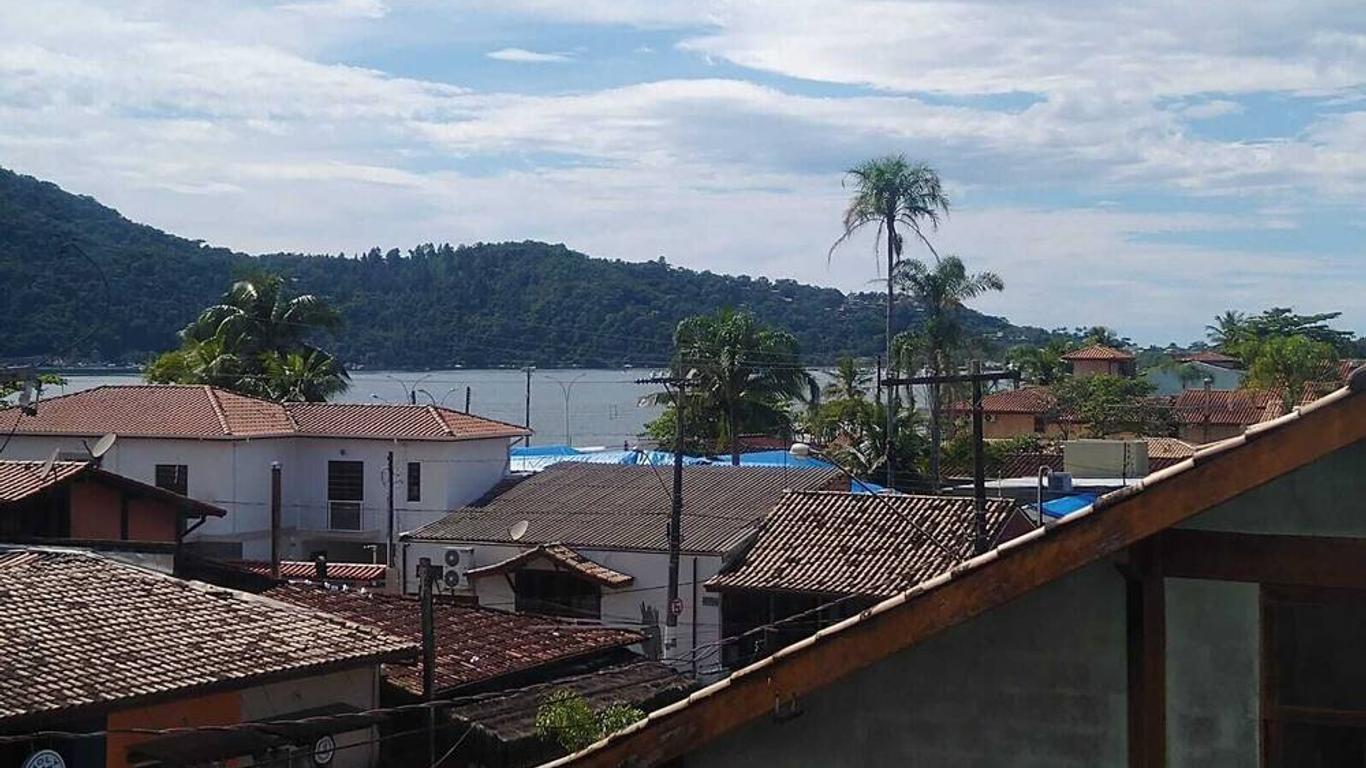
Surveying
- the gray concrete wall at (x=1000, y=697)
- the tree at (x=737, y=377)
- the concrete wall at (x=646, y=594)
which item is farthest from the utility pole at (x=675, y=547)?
the gray concrete wall at (x=1000, y=697)

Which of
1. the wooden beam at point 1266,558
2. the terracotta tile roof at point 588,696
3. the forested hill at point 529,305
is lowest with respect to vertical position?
the terracotta tile roof at point 588,696

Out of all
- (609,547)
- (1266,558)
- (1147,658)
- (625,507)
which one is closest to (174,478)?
(625,507)

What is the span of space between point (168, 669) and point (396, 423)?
29225 mm

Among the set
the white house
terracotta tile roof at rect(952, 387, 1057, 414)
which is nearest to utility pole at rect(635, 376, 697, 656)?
the white house

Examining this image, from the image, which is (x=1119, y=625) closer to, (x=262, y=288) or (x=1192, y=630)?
(x=1192, y=630)

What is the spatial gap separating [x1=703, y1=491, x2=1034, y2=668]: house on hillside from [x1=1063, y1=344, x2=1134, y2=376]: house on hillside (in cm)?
6422

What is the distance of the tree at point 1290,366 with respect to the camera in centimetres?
6461

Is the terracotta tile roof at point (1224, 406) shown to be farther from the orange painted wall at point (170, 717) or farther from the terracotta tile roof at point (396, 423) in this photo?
the orange painted wall at point (170, 717)

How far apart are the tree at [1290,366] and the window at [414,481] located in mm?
37214

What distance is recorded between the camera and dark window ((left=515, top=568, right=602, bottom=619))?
3388 cm

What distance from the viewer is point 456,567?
34.3m

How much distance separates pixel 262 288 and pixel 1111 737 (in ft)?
188

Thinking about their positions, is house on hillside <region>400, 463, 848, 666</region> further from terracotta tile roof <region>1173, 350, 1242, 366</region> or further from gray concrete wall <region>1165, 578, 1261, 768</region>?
terracotta tile roof <region>1173, 350, 1242, 366</region>

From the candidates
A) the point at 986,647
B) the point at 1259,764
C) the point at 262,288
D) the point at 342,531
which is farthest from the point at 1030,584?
the point at 262,288
